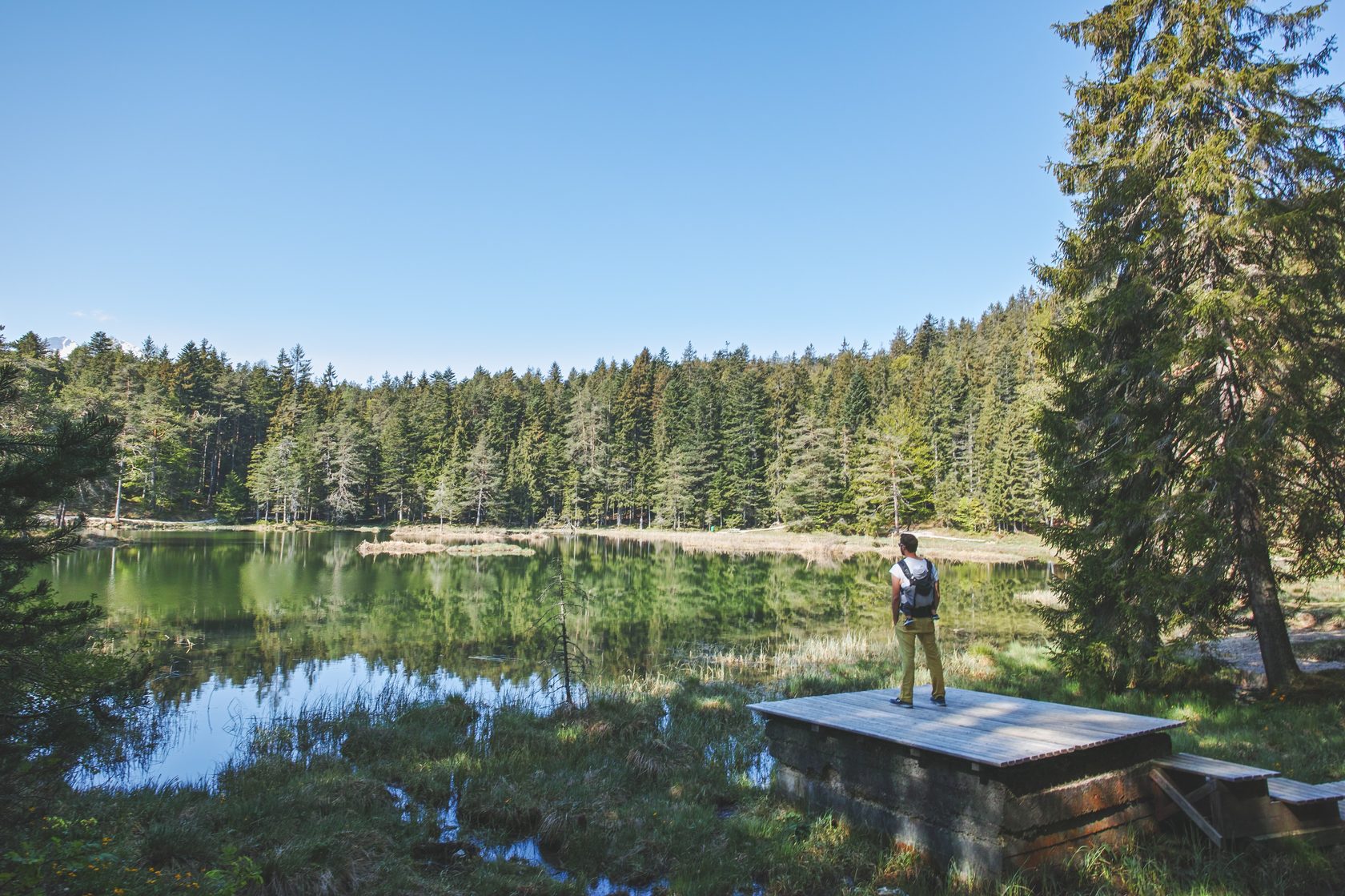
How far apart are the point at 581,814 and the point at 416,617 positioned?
1820 cm

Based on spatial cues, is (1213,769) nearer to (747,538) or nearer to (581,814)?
(581,814)

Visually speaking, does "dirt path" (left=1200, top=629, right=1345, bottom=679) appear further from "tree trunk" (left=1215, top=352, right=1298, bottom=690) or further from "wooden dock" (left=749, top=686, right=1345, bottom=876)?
"wooden dock" (left=749, top=686, right=1345, bottom=876)

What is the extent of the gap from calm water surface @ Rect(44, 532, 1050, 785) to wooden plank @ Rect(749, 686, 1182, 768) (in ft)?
23.8

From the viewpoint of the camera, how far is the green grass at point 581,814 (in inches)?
217

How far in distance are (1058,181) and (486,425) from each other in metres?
78.5

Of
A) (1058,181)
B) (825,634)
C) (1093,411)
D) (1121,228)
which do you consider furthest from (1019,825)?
(825,634)

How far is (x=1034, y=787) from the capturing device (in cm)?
571

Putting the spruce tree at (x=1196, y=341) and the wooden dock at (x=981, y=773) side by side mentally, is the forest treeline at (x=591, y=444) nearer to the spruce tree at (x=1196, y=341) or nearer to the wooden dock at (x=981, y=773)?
the spruce tree at (x=1196, y=341)

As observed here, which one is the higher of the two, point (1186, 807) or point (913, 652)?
point (913, 652)

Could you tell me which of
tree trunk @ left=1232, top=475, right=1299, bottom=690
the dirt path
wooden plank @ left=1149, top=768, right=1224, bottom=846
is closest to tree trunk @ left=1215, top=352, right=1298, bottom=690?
tree trunk @ left=1232, top=475, right=1299, bottom=690

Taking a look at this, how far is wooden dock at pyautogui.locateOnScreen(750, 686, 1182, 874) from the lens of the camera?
561 centimetres

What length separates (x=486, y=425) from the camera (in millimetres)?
85875

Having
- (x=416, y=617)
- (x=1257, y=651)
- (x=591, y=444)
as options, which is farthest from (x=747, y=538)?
(x=1257, y=651)

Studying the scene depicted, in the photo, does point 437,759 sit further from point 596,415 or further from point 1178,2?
point 596,415
